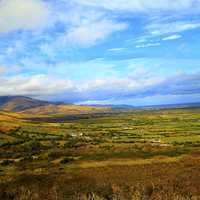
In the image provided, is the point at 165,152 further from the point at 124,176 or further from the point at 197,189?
the point at 197,189

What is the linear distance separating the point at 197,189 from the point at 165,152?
126 feet

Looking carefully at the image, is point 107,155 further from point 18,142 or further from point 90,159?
point 18,142

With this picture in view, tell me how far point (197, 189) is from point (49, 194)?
26.1 feet

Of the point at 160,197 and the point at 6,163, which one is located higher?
the point at 160,197

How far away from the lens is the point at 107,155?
179 feet

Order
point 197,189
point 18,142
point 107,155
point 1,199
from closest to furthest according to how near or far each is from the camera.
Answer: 1. point 1,199
2. point 197,189
3. point 107,155
4. point 18,142

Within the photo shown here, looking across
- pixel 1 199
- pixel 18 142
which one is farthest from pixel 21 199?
pixel 18 142

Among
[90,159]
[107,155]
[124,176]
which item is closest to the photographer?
[124,176]

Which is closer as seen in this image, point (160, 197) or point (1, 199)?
point (160, 197)

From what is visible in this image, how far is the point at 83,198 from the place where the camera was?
46.2ft

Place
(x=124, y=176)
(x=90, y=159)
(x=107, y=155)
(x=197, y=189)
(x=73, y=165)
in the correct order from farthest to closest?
1. (x=107, y=155)
2. (x=90, y=159)
3. (x=73, y=165)
4. (x=124, y=176)
5. (x=197, y=189)

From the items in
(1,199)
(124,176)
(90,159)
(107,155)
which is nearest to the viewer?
(1,199)

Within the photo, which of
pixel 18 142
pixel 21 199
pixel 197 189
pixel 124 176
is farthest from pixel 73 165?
pixel 18 142

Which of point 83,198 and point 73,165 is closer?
point 83,198
